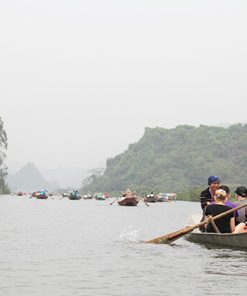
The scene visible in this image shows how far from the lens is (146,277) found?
15766 millimetres

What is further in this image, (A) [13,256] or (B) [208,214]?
(B) [208,214]

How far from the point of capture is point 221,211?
68.9 feet

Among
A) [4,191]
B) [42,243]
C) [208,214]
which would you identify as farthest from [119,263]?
[4,191]

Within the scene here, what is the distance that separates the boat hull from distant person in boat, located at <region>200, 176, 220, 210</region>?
42.3 inches

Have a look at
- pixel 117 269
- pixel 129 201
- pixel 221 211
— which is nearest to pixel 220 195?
pixel 221 211

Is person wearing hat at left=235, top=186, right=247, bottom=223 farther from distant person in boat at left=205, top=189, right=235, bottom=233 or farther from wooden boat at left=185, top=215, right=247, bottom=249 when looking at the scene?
wooden boat at left=185, top=215, right=247, bottom=249

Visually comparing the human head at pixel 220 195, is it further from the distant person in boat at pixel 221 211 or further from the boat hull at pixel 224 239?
the boat hull at pixel 224 239

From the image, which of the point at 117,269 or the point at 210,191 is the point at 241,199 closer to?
the point at 210,191

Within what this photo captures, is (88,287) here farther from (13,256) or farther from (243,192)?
(243,192)

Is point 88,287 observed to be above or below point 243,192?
below

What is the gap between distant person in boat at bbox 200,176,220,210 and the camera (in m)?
21.7

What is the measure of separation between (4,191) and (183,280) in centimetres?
14623

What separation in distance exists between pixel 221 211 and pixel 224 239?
0.89 m

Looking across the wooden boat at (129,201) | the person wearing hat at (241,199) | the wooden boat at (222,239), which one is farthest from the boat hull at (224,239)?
the wooden boat at (129,201)
